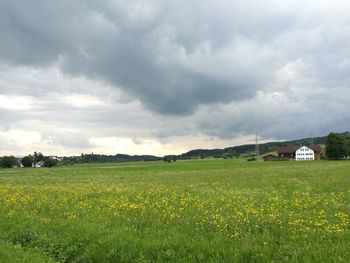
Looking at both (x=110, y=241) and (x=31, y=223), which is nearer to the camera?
(x=110, y=241)

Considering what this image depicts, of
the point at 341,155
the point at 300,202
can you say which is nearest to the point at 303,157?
the point at 341,155

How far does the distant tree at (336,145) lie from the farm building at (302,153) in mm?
40226

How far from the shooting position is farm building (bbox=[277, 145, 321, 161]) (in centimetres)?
18538

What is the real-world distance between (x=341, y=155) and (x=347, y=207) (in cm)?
13496

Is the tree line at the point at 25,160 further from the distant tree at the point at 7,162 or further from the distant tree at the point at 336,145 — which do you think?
the distant tree at the point at 336,145

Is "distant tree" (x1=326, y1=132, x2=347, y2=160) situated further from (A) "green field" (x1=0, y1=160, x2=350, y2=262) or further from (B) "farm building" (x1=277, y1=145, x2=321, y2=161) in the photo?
(A) "green field" (x1=0, y1=160, x2=350, y2=262)

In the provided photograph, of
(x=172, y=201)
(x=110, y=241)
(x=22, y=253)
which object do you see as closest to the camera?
(x=22, y=253)

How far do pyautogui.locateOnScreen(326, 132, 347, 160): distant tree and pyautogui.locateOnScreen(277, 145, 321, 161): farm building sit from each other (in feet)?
132

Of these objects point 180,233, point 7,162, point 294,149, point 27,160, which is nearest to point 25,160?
point 27,160

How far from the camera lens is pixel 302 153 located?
188 meters

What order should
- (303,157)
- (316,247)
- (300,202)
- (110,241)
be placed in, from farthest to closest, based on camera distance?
1. (303,157)
2. (300,202)
3. (110,241)
4. (316,247)

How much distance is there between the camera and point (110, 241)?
35.8 feet

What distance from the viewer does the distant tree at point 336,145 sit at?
13900cm

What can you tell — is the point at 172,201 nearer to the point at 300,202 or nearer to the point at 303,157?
the point at 300,202
